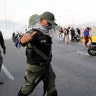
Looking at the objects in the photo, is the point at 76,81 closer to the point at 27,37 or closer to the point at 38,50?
the point at 38,50

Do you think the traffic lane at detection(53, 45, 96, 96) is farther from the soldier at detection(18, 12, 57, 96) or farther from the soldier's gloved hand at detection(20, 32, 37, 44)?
the soldier's gloved hand at detection(20, 32, 37, 44)

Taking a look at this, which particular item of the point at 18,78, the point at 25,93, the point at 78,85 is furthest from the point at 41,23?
the point at 18,78

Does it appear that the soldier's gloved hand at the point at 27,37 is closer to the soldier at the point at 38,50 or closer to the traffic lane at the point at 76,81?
the soldier at the point at 38,50

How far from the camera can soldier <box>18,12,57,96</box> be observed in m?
4.78

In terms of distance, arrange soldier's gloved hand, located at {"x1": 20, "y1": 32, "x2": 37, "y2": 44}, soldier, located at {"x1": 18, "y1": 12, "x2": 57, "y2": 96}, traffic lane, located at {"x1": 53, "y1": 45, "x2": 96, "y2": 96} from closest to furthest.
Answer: soldier's gloved hand, located at {"x1": 20, "y1": 32, "x2": 37, "y2": 44}
soldier, located at {"x1": 18, "y1": 12, "x2": 57, "y2": 96}
traffic lane, located at {"x1": 53, "y1": 45, "x2": 96, "y2": 96}

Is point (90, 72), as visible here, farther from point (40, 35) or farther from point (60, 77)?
point (40, 35)

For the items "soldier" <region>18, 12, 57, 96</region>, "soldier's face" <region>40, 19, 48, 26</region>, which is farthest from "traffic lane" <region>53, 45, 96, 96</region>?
"soldier's face" <region>40, 19, 48, 26</region>

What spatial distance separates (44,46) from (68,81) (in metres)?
3.70

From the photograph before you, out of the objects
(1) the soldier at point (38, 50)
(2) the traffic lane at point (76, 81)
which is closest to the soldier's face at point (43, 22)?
(1) the soldier at point (38, 50)

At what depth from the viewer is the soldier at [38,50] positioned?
4781mm

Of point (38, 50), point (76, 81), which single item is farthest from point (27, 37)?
point (76, 81)

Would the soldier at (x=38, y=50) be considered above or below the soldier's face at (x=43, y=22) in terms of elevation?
below

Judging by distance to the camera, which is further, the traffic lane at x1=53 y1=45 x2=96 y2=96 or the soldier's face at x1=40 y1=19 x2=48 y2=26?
the traffic lane at x1=53 y1=45 x2=96 y2=96

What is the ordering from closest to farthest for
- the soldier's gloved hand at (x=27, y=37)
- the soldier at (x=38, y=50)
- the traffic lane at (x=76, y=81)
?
the soldier's gloved hand at (x=27, y=37), the soldier at (x=38, y=50), the traffic lane at (x=76, y=81)
